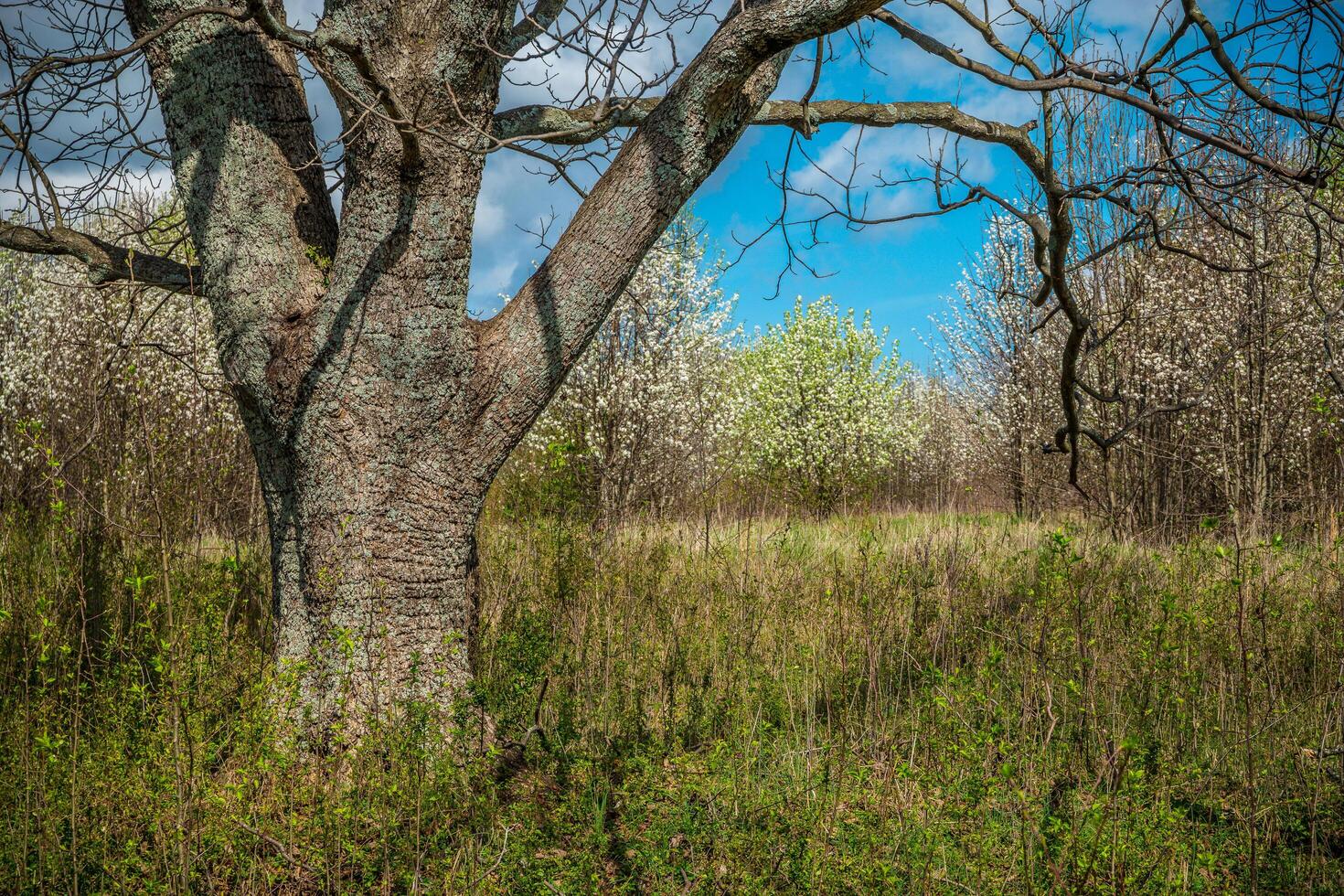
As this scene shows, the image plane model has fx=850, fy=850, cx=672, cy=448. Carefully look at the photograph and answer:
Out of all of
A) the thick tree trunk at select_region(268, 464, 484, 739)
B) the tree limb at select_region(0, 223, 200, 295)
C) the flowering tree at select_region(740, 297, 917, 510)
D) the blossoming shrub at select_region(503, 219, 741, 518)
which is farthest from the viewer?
the flowering tree at select_region(740, 297, 917, 510)

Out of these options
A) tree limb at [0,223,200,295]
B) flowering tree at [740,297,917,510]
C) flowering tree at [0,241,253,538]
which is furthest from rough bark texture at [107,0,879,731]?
flowering tree at [740,297,917,510]

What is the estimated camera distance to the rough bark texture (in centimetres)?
324

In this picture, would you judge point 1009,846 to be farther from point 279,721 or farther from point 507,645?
point 279,721

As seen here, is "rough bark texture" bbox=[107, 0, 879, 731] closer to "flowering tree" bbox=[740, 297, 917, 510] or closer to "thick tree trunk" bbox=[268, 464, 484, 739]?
"thick tree trunk" bbox=[268, 464, 484, 739]

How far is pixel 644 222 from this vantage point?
3.27 meters

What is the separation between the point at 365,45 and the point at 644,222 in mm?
1306

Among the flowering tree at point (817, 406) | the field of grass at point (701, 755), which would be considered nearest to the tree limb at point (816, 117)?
the field of grass at point (701, 755)

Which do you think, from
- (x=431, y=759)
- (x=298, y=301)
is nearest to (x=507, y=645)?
(x=431, y=759)

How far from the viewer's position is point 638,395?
993 centimetres

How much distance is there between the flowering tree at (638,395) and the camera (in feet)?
31.9

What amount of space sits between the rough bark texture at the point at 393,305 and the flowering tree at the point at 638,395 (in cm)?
550

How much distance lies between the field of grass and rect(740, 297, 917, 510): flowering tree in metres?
9.90

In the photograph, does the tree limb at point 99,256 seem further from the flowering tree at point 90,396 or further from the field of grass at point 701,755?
the flowering tree at point 90,396

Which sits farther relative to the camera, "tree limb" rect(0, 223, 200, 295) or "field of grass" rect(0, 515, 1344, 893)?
"tree limb" rect(0, 223, 200, 295)
